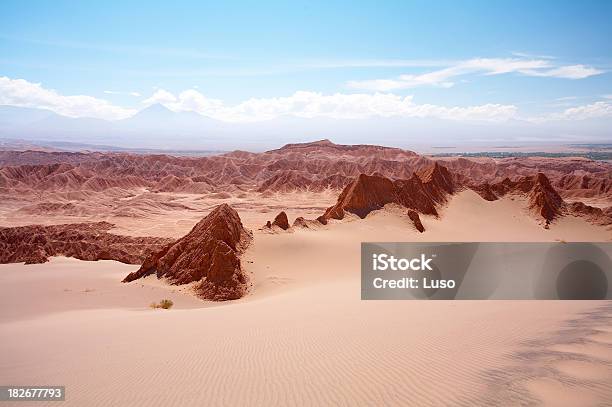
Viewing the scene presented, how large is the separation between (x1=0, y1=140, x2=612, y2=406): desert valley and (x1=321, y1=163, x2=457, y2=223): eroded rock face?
14 cm

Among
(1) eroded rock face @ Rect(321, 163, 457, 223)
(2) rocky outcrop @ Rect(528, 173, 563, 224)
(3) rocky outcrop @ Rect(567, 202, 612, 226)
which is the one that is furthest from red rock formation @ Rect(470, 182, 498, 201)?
(3) rocky outcrop @ Rect(567, 202, 612, 226)

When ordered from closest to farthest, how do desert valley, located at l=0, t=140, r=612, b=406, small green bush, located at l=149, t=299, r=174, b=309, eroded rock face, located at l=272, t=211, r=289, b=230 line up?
desert valley, located at l=0, t=140, r=612, b=406 < small green bush, located at l=149, t=299, r=174, b=309 < eroded rock face, located at l=272, t=211, r=289, b=230

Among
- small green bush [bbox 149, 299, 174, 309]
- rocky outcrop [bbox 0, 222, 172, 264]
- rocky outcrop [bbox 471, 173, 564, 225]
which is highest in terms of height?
rocky outcrop [bbox 471, 173, 564, 225]

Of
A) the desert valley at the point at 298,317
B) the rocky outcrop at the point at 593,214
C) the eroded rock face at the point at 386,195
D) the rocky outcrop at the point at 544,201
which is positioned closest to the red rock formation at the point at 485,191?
the desert valley at the point at 298,317

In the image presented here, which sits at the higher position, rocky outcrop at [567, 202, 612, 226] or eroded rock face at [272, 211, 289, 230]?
eroded rock face at [272, 211, 289, 230]

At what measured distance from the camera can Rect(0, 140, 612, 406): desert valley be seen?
22.1ft

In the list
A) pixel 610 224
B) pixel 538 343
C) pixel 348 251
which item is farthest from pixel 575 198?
pixel 538 343

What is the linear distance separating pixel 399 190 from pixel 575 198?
165 ft

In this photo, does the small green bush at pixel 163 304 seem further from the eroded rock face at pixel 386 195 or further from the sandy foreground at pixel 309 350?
the eroded rock face at pixel 386 195

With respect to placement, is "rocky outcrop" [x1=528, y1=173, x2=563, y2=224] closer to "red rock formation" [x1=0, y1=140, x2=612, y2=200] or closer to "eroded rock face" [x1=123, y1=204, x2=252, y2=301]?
"red rock formation" [x1=0, y1=140, x2=612, y2=200]

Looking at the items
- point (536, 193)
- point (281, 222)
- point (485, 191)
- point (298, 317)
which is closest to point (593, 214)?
point (536, 193)

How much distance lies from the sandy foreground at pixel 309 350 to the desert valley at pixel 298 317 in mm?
43

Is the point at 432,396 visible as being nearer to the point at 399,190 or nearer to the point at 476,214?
the point at 399,190

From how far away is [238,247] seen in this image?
2436 cm
